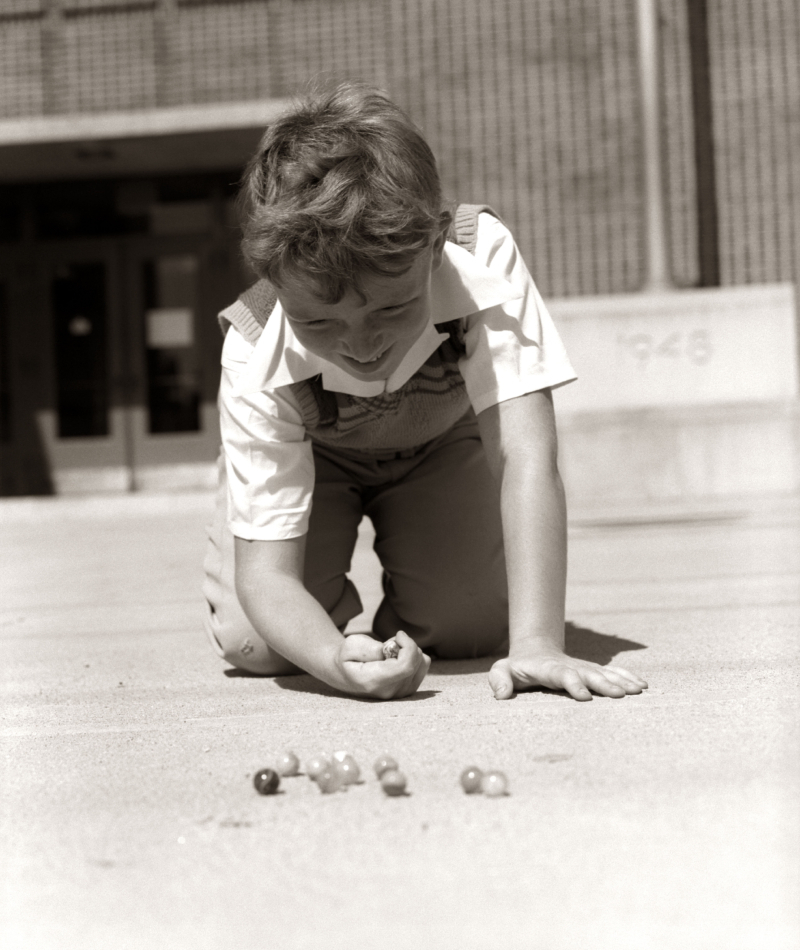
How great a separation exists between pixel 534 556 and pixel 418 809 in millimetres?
769

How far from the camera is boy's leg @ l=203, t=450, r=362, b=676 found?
2971 millimetres

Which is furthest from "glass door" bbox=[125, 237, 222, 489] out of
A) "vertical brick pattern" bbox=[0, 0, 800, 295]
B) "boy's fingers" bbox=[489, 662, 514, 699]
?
"boy's fingers" bbox=[489, 662, 514, 699]

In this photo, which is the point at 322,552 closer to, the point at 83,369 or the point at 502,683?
the point at 502,683

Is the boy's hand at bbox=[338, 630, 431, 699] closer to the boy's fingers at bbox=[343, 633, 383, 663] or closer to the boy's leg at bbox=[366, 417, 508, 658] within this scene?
the boy's fingers at bbox=[343, 633, 383, 663]

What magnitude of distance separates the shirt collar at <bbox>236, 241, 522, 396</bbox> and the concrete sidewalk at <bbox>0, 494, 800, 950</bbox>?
0.62 metres

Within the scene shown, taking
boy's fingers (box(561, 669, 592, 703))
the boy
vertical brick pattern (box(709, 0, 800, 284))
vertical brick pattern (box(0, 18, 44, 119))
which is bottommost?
boy's fingers (box(561, 669, 592, 703))

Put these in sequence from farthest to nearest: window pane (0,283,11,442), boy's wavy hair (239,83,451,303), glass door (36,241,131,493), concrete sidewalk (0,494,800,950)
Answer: window pane (0,283,11,442) < glass door (36,241,131,493) < boy's wavy hair (239,83,451,303) < concrete sidewalk (0,494,800,950)

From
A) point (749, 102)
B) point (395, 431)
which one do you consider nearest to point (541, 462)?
point (395, 431)

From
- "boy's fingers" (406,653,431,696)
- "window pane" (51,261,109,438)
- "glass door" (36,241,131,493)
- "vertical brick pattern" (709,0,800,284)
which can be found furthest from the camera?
"window pane" (51,261,109,438)

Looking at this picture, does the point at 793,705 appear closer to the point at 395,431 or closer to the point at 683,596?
the point at 395,431

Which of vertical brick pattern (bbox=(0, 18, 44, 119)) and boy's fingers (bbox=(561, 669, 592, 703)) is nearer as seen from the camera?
boy's fingers (bbox=(561, 669, 592, 703))

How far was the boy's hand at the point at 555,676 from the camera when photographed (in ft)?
7.14

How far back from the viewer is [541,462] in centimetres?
238

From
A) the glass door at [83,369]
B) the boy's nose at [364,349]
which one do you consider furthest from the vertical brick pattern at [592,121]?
the boy's nose at [364,349]
